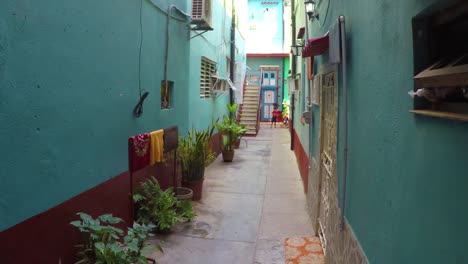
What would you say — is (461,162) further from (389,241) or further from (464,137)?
(389,241)

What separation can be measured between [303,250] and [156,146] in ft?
7.83

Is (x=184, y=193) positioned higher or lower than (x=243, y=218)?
higher

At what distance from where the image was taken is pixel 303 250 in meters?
4.26

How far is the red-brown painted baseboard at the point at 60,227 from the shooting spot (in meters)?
2.39

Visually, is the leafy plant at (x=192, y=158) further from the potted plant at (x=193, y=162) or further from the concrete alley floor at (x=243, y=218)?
the concrete alley floor at (x=243, y=218)

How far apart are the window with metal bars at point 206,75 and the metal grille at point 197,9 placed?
2.15 metres

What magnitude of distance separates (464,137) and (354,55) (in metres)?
1.78

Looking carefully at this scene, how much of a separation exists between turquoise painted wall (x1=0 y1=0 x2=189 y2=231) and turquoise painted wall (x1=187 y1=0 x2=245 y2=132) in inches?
115

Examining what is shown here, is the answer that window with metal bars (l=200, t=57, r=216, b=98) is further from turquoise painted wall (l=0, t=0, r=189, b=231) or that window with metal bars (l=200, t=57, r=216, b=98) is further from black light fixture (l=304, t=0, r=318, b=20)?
turquoise painted wall (l=0, t=0, r=189, b=231)

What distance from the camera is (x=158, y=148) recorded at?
15.5 ft

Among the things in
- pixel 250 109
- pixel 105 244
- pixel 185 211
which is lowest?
pixel 185 211

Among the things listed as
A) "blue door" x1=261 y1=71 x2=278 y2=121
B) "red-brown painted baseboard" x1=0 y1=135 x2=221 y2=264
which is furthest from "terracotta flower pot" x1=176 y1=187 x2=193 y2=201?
"blue door" x1=261 y1=71 x2=278 y2=121

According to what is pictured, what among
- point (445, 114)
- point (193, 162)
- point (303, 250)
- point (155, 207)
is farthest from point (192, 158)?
point (445, 114)

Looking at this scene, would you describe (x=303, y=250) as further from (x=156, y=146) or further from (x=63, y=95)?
(x=63, y=95)
